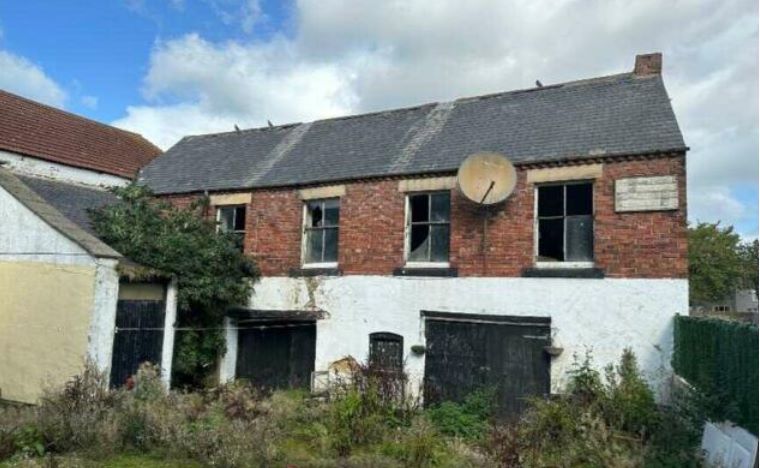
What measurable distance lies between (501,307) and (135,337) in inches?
317

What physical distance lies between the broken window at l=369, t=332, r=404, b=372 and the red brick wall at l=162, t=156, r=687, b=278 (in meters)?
1.50

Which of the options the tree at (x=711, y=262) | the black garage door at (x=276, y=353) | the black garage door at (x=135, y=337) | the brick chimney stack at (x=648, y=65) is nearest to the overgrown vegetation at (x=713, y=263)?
the tree at (x=711, y=262)

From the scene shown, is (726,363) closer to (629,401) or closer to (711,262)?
(629,401)

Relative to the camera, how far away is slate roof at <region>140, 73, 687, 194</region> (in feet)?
40.1

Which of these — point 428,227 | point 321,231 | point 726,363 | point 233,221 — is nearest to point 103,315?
point 233,221

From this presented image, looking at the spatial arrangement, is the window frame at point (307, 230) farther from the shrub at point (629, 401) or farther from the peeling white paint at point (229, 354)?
the shrub at point (629, 401)

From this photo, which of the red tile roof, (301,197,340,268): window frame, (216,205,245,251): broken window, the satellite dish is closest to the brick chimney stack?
the satellite dish

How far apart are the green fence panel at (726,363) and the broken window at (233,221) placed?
11.0m

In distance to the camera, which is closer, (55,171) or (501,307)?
(501,307)

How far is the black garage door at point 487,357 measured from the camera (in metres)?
11.6

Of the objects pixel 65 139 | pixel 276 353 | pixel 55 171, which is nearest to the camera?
pixel 276 353

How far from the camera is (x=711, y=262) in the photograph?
4397 cm

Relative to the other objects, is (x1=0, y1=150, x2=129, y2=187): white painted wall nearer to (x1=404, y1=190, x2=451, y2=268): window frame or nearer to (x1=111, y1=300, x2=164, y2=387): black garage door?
(x1=111, y1=300, x2=164, y2=387): black garage door

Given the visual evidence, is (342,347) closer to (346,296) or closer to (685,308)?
(346,296)
